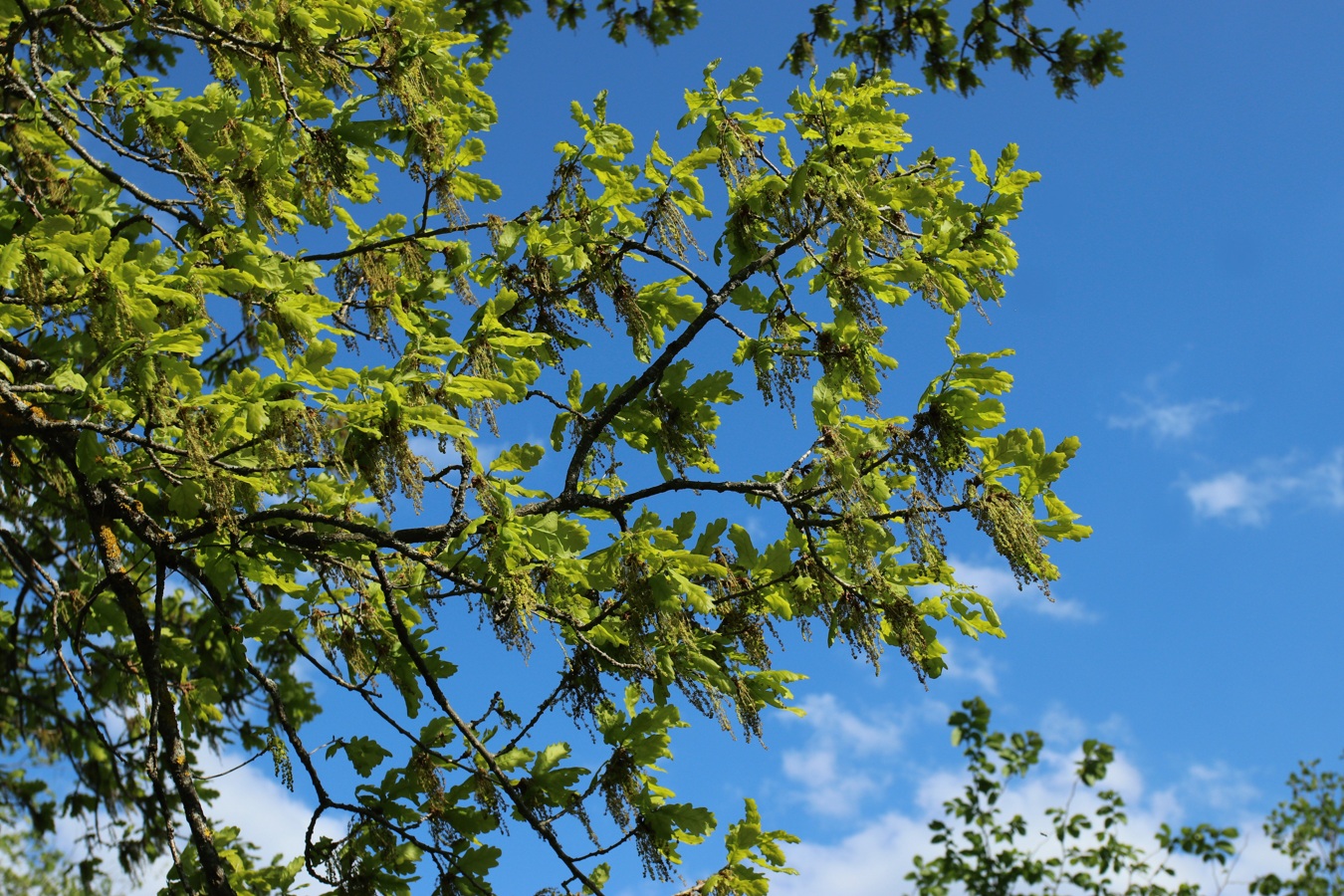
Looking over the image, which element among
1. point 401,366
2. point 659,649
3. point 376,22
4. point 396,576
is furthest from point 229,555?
point 376,22

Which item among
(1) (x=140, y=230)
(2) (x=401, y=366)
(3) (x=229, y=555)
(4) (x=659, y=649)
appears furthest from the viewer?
(1) (x=140, y=230)

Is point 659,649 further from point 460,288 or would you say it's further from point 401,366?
point 460,288

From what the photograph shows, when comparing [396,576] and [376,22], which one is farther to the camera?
[376,22]

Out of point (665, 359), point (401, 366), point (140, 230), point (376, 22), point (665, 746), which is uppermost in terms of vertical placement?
point (376, 22)

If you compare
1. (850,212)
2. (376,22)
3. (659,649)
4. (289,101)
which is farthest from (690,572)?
(376,22)

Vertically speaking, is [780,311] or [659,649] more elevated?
[780,311]

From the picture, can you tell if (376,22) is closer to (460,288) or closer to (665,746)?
(460,288)

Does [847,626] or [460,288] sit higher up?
[460,288]

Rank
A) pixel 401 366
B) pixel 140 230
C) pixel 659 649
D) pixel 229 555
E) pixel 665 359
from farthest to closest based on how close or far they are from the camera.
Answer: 1. pixel 140 230
2. pixel 229 555
3. pixel 665 359
4. pixel 659 649
5. pixel 401 366

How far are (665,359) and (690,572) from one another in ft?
3.01

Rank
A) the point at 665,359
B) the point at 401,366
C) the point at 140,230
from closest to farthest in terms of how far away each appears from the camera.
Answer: the point at 401,366, the point at 665,359, the point at 140,230

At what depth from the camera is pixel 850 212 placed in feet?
13.6

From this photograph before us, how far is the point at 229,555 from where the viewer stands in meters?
4.55

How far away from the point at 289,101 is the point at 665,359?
1.98m
